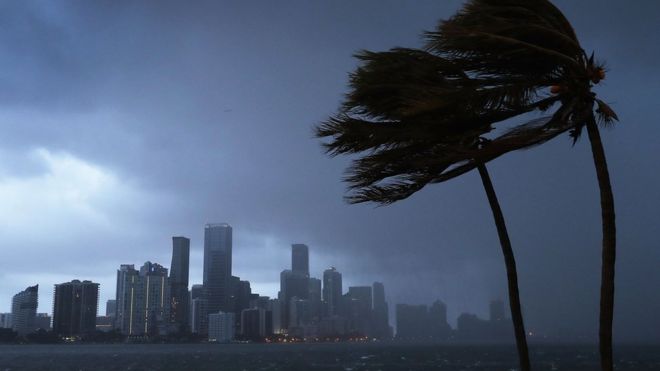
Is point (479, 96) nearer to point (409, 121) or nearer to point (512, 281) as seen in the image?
point (409, 121)

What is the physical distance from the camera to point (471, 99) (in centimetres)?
601

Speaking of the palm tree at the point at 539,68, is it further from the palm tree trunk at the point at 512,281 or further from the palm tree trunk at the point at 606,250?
the palm tree trunk at the point at 512,281

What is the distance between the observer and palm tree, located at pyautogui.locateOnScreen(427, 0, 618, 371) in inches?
235

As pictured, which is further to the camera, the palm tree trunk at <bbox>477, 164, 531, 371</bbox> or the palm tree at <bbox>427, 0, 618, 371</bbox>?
the palm tree trunk at <bbox>477, 164, 531, 371</bbox>

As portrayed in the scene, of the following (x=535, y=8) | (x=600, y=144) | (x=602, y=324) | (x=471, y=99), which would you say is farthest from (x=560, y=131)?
(x=602, y=324)

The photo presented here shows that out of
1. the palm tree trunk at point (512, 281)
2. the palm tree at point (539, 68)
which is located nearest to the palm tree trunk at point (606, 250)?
the palm tree at point (539, 68)

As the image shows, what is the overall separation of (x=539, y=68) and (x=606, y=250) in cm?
183

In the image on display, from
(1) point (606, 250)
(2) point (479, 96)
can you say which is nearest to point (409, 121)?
(2) point (479, 96)

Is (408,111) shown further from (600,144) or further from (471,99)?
(600,144)

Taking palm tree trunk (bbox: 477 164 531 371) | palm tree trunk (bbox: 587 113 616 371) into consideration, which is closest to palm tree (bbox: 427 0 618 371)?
palm tree trunk (bbox: 587 113 616 371)

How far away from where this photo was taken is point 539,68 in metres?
6.23

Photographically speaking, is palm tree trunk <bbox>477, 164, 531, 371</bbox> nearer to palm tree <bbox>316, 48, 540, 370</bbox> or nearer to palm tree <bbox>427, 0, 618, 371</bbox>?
palm tree <bbox>316, 48, 540, 370</bbox>

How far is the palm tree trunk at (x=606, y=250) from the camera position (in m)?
5.99

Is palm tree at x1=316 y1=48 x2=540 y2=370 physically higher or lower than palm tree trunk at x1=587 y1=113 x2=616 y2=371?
higher
